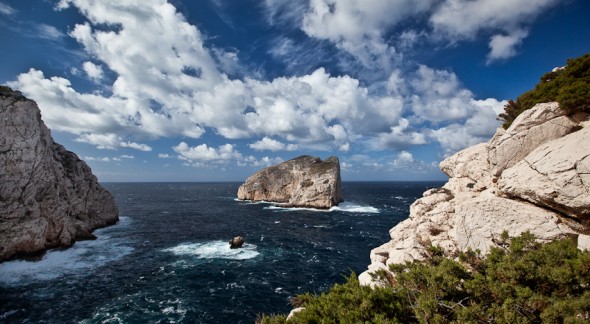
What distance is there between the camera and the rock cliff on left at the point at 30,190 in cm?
4166

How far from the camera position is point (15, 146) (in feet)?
149

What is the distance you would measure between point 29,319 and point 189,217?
202ft

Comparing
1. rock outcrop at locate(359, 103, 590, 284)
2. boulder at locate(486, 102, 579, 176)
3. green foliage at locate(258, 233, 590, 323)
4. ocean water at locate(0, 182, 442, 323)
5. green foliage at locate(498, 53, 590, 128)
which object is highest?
green foliage at locate(498, 53, 590, 128)

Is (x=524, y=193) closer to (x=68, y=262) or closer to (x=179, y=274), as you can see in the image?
(x=179, y=274)

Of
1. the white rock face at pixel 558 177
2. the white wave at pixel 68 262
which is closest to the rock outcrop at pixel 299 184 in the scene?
the white wave at pixel 68 262

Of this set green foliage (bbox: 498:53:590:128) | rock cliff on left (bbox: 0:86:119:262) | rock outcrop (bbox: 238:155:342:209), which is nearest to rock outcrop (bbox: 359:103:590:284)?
green foliage (bbox: 498:53:590:128)

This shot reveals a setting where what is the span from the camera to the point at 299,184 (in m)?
120

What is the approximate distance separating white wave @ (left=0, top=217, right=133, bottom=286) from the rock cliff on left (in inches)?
95.1

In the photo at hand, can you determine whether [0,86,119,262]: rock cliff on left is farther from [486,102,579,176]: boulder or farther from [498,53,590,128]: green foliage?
[498,53,590,128]: green foliage

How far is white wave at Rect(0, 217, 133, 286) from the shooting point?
36656mm

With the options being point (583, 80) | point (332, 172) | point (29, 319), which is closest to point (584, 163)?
point (583, 80)

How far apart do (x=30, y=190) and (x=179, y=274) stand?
3100 cm

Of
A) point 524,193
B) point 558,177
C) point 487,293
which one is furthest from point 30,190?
point 558,177

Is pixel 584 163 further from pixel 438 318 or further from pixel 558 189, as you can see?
pixel 438 318
